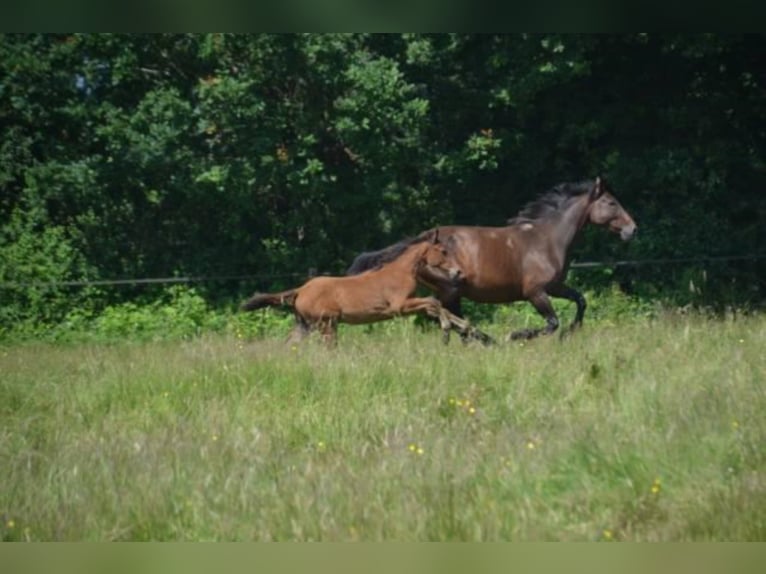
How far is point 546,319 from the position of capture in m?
13.8

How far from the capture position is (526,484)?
6.40m

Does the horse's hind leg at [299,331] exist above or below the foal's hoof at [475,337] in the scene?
above

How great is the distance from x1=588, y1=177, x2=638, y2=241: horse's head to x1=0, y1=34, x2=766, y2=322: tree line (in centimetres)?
405

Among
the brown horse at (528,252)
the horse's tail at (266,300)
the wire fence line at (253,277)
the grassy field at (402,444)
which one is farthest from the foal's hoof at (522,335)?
the wire fence line at (253,277)

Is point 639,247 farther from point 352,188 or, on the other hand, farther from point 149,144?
point 149,144

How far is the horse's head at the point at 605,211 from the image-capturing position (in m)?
14.4

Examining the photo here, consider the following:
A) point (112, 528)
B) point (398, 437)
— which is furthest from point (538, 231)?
point (112, 528)

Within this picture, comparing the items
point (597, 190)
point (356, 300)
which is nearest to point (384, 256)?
point (356, 300)

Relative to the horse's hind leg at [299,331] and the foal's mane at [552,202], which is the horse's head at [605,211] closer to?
the foal's mane at [552,202]

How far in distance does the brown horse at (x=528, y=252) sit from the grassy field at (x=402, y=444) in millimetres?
2879

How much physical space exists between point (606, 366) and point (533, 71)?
9.74 m

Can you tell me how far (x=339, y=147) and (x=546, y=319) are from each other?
7.28 metres

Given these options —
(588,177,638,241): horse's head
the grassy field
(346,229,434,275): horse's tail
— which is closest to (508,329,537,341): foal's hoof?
(346,229,434,275): horse's tail

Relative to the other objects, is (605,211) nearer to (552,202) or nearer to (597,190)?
(597,190)
